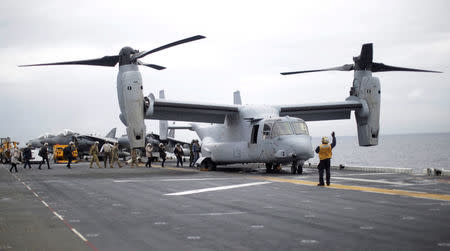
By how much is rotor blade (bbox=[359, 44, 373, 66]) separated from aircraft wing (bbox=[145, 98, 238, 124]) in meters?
7.34

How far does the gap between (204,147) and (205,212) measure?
17.8 meters

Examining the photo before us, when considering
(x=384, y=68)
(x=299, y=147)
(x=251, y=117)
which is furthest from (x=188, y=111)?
(x=384, y=68)

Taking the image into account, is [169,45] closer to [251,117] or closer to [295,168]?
[251,117]

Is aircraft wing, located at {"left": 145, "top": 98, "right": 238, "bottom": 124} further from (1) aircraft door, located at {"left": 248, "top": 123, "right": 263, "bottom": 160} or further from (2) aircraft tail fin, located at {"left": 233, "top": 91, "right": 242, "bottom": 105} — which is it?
(2) aircraft tail fin, located at {"left": 233, "top": 91, "right": 242, "bottom": 105}

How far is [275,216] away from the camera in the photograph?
917 centimetres

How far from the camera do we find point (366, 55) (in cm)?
2547

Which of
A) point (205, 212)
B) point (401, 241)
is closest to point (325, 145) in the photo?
point (205, 212)

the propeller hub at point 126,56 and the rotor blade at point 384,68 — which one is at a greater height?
the rotor blade at point 384,68

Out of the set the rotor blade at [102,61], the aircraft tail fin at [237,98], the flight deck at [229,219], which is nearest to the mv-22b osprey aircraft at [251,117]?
the rotor blade at [102,61]

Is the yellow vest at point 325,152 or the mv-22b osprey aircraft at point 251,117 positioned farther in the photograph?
the mv-22b osprey aircraft at point 251,117

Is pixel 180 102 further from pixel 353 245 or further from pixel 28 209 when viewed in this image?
pixel 353 245

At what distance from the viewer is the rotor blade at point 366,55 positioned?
25312 millimetres

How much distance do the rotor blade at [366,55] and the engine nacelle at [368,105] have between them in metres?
0.55

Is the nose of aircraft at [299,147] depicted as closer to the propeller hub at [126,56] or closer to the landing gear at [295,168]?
the landing gear at [295,168]
